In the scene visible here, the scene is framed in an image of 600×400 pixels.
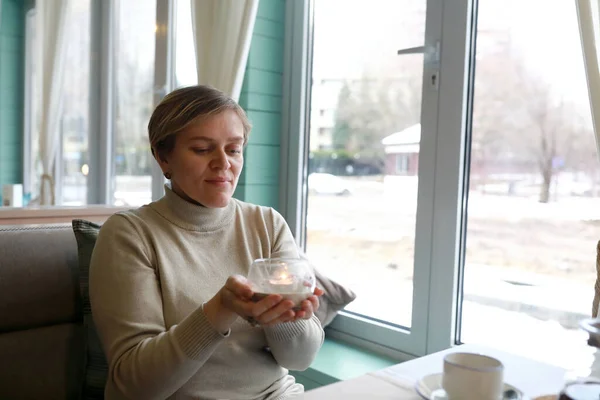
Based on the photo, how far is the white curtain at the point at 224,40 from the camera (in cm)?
238

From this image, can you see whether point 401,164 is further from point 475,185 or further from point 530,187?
point 530,187

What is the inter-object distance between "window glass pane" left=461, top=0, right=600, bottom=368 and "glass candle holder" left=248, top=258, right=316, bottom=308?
1.06 m

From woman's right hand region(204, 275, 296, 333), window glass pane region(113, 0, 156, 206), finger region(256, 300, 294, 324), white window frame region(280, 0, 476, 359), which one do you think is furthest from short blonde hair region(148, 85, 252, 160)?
window glass pane region(113, 0, 156, 206)

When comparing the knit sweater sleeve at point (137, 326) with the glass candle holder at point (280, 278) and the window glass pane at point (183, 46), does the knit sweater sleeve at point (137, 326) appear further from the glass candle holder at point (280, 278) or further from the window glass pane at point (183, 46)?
the window glass pane at point (183, 46)

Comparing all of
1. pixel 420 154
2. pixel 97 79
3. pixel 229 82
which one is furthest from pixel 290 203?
pixel 97 79

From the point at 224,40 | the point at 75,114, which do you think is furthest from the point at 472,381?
the point at 75,114

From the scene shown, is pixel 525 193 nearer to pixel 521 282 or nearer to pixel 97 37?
pixel 521 282

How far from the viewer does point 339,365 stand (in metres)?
2.10

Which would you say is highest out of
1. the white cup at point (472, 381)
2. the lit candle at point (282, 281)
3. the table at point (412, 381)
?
the lit candle at point (282, 281)

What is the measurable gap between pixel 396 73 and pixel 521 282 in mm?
869

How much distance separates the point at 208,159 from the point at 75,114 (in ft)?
11.8

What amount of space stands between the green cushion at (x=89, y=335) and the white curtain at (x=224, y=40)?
1.07 metres

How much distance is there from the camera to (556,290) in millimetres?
1761

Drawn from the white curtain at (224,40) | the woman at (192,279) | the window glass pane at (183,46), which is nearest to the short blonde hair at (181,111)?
the woman at (192,279)
